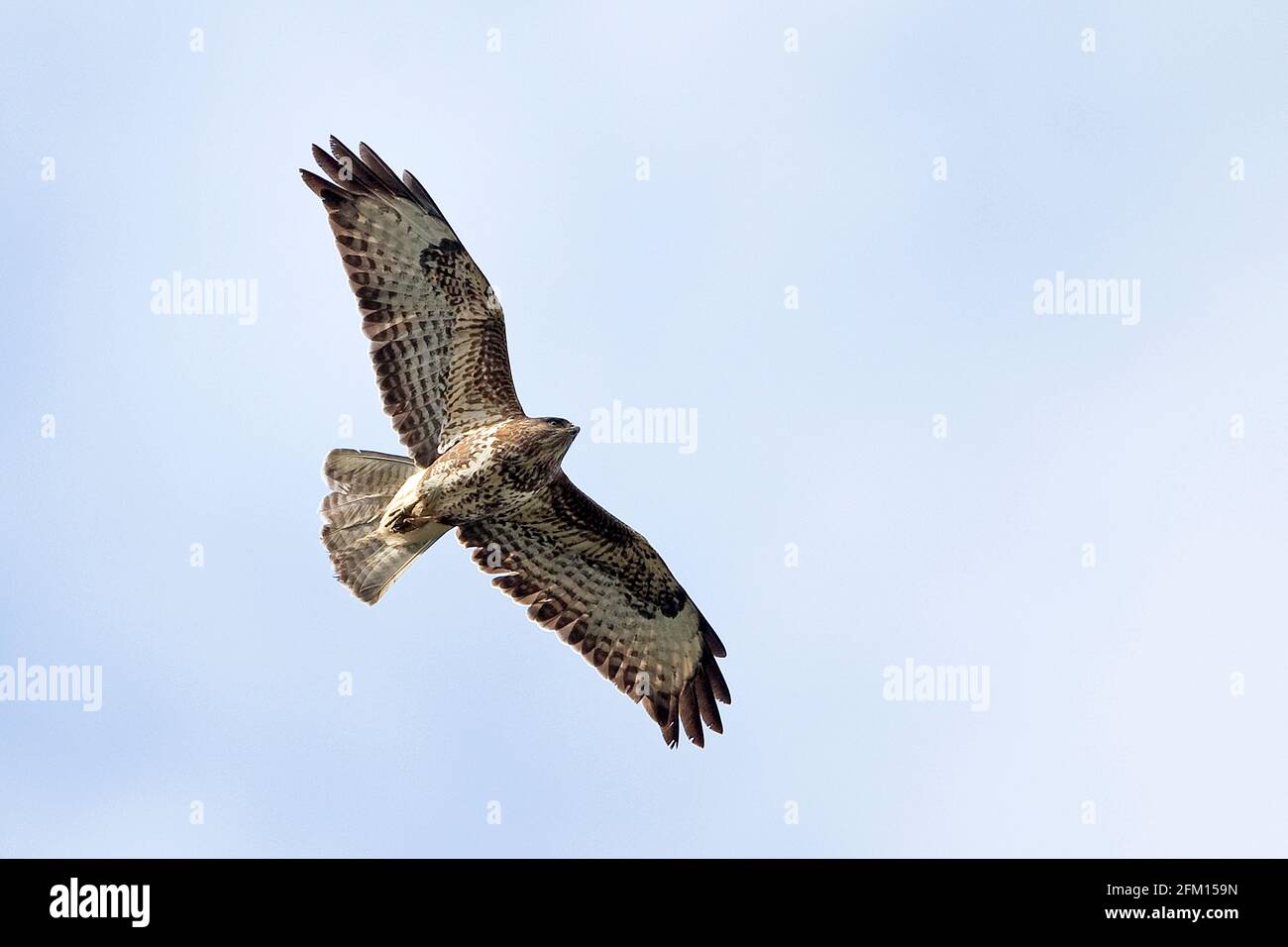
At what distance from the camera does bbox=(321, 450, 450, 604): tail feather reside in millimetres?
14414

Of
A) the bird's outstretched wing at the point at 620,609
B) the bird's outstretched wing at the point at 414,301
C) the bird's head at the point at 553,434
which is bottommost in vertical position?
the bird's outstretched wing at the point at 620,609

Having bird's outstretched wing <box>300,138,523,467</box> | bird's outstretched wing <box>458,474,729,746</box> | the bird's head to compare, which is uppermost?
bird's outstretched wing <box>300,138,523,467</box>

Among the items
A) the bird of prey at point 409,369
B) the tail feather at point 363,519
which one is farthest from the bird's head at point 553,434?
the tail feather at point 363,519

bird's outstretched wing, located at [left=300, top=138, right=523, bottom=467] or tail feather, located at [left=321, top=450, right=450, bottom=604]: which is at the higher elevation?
bird's outstretched wing, located at [left=300, top=138, right=523, bottom=467]

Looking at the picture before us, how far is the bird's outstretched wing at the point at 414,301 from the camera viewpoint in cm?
1433

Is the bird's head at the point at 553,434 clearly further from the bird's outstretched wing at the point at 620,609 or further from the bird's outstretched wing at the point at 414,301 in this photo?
the bird's outstretched wing at the point at 620,609

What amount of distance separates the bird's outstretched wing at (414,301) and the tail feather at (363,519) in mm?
284

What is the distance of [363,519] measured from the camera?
47.4 feet

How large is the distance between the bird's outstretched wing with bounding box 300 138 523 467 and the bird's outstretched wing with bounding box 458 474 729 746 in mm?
1015

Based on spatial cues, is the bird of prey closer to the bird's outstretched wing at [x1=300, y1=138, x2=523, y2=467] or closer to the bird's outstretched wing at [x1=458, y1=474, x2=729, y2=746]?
the bird's outstretched wing at [x1=300, y1=138, x2=523, y2=467]

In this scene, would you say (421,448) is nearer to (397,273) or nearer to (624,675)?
(397,273)

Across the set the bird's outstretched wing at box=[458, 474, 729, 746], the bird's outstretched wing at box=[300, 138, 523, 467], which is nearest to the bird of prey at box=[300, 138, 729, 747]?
the bird's outstretched wing at box=[300, 138, 523, 467]

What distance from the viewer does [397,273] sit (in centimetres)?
1434
